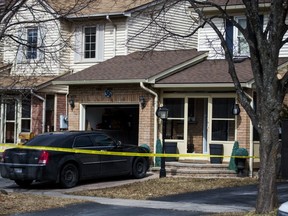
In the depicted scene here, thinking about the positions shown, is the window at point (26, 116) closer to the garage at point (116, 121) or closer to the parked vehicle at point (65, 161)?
the garage at point (116, 121)

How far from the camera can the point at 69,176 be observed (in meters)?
17.4

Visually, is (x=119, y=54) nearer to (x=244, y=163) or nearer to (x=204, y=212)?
(x=244, y=163)

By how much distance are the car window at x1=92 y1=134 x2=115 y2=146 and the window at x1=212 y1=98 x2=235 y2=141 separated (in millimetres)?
4155

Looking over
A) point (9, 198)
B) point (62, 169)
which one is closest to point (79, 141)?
point (62, 169)

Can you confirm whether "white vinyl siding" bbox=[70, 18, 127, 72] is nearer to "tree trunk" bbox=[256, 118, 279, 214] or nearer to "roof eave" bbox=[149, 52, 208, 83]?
"roof eave" bbox=[149, 52, 208, 83]

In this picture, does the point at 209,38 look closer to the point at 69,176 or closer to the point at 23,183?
the point at 69,176

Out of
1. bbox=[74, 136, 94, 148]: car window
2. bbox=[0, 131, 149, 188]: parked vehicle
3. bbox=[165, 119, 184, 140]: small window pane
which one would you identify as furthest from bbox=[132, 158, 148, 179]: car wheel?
bbox=[165, 119, 184, 140]: small window pane

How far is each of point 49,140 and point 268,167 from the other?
815 cm

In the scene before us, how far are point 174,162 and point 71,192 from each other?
228 inches

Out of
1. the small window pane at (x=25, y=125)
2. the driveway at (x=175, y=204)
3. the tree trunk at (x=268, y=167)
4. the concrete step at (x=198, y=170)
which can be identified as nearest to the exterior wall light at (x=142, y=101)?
the concrete step at (x=198, y=170)

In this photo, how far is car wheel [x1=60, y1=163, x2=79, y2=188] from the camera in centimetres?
1714

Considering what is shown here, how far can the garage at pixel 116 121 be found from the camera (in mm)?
24109

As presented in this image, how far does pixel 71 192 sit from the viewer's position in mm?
16328

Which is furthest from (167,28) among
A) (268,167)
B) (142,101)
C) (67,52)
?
(268,167)
